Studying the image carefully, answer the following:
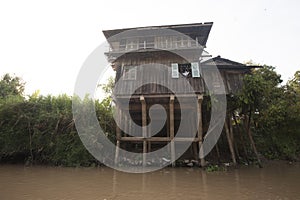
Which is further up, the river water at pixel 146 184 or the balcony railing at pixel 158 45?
the balcony railing at pixel 158 45

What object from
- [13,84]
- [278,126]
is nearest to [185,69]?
[278,126]

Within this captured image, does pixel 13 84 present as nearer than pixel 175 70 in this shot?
No

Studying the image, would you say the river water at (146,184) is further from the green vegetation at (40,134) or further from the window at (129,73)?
the window at (129,73)

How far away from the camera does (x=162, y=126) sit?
14.9 metres

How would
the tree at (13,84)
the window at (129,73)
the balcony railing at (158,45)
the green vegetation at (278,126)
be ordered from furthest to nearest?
the tree at (13,84), the green vegetation at (278,126), the balcony railing at (158,45), the window at (129,73)

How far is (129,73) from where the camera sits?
1296cm

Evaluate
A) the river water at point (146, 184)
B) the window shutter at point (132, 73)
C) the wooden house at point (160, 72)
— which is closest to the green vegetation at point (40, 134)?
the river water at point (146, 184)

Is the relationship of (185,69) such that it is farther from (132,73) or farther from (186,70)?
(132,73)

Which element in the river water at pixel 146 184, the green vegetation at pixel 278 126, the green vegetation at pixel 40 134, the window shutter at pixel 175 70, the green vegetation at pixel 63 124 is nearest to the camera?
the river water at pixel 146 184

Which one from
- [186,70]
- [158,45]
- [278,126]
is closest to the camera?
[186,70]

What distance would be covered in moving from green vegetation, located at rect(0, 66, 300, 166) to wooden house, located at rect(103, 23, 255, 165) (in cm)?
129

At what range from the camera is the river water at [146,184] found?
677cm

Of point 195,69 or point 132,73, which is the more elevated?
point 195,69

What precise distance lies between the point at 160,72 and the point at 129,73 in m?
1.87
